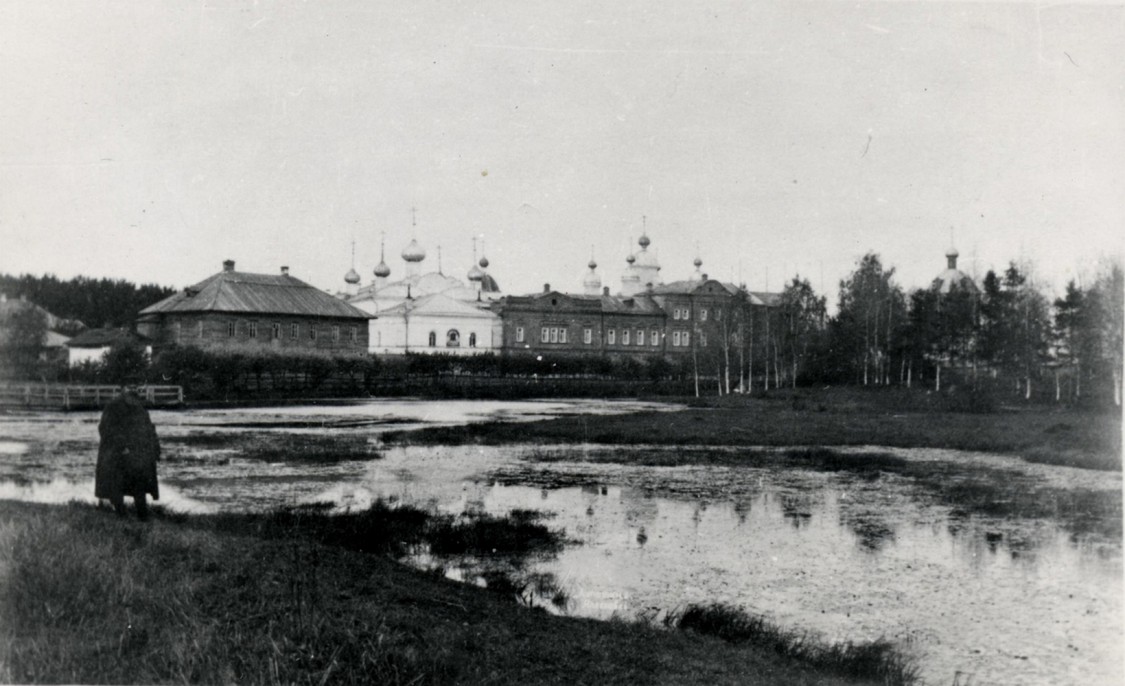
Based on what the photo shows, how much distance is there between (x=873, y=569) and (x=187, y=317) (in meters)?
49.6

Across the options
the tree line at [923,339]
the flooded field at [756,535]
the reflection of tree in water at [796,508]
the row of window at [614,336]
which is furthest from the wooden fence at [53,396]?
the row of window at [614,336]

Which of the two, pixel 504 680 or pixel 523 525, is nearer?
pixel 504 680

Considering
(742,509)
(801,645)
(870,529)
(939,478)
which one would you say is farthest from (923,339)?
(801,645)

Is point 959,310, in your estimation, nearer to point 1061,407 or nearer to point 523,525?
point 1061,407

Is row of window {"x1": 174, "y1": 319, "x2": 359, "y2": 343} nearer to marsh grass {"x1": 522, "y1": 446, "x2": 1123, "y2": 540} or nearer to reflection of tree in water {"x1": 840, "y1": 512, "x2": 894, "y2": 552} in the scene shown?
marsh grass {"x1": 522, "y1": 446, "x2": 1123, "y2": 540}

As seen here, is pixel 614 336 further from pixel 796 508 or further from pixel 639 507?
pixel 639 507

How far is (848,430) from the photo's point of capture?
26.6 metres

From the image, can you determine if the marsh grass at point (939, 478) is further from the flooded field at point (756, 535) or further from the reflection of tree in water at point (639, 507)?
the reflection of tree in water at point (639, 507)

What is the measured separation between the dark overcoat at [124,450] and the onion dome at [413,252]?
6324 cm

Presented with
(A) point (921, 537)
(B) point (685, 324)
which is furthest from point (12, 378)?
(B) point (685, 324)

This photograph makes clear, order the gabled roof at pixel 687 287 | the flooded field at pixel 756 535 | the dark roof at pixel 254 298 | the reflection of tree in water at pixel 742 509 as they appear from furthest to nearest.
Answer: the gabled roof at pixel 687 287, the dark roof at pixel 254 298, the reflection of tree in water at pixel 742 509, the flooded field at pixel 756 535

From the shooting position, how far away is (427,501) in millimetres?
13812

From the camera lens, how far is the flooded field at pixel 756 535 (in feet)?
27.1

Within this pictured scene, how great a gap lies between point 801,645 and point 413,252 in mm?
67321
